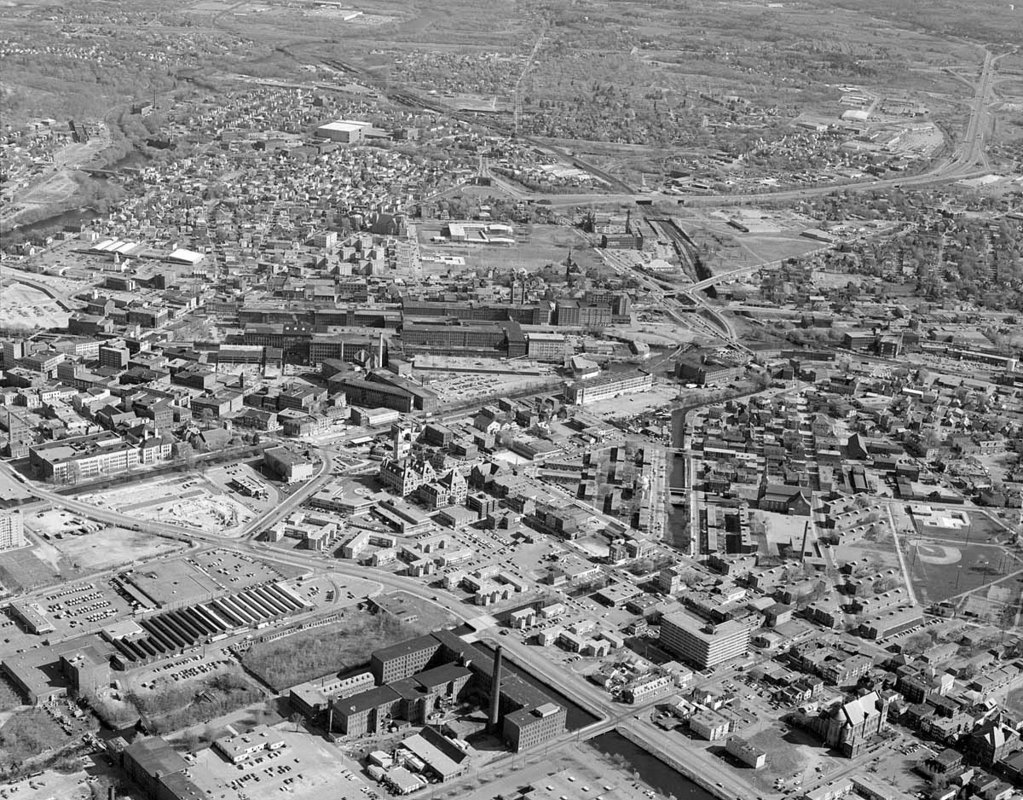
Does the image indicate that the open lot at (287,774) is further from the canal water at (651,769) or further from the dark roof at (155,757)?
the canal water at (651,769)

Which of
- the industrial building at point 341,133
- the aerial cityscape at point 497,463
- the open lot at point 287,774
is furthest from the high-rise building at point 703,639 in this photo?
the industrial building at point 341,133

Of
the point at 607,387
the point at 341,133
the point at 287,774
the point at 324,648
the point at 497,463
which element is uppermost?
the point at 341,133

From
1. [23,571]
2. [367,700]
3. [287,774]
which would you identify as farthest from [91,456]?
[287,774]

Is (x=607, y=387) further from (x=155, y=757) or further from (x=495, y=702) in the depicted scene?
(x=155, y=757)

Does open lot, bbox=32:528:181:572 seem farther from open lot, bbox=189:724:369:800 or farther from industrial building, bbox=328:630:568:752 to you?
open lot, bbox=189:724:369:800

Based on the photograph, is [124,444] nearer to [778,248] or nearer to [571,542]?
[571,542]

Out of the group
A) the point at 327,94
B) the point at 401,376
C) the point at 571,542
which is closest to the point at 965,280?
the point at 401,376
